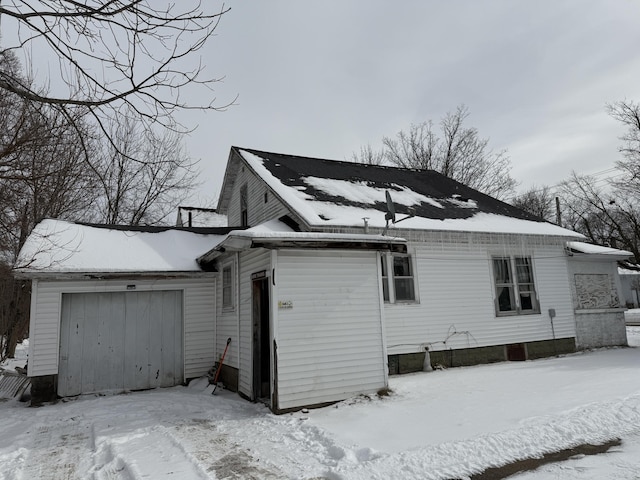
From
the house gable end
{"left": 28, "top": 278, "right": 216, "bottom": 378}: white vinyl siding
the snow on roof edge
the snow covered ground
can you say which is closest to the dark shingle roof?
the house gable end

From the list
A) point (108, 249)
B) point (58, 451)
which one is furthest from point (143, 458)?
point (108, 249)

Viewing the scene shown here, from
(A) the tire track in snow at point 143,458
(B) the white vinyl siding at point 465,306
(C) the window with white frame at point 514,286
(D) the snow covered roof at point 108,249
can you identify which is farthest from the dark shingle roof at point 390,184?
(A) the tire track in snow at point 143,458

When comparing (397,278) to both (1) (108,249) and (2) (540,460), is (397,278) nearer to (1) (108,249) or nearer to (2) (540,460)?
(2) (540,460)

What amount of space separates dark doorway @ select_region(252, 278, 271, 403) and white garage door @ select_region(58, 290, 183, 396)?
9.12 feet

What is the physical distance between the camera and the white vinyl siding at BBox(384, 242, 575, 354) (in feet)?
31.5

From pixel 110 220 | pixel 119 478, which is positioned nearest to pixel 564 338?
pixel 119 478

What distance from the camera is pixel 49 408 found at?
7875 mm

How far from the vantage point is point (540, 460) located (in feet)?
14.7

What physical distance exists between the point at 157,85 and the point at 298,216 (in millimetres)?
5066

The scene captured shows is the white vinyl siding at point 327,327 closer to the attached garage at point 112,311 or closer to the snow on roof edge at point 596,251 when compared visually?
the attached garage at point 112,311

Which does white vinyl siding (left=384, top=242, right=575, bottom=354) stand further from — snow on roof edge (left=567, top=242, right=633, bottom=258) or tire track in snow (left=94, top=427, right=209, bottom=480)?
tire track in snow (left=94, top=427, right=209, bottom=480)

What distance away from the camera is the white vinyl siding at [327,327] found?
22.4ft

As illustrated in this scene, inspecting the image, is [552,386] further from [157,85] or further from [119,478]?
[157,85]

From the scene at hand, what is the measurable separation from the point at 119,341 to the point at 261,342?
11.7 feet
